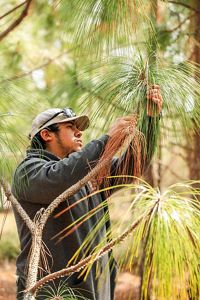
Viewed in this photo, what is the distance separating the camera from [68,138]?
177 centimetres

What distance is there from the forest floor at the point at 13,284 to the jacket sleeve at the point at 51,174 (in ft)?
6.86

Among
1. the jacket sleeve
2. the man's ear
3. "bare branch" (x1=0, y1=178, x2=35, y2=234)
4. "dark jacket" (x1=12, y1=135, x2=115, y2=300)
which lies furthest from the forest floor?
"bare branch" (x1=0, y1=178, x2=35, y2=234)

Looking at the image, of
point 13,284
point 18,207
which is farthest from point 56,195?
point 13,284

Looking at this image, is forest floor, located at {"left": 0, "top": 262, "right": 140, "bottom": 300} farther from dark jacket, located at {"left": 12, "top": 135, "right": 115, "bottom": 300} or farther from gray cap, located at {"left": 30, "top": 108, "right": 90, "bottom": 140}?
gray cap, located at {"left": 30, "top": 108, "right": 90, "bottom": 140}

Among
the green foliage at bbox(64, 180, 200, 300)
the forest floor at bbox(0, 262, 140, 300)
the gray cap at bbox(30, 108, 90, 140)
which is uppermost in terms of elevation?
the gray cap at bbox(30, 108, 90, 140)

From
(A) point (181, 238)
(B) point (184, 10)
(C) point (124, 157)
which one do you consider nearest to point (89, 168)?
(C) point (124, 157)

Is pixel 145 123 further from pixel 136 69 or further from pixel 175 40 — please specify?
pixel 175 40

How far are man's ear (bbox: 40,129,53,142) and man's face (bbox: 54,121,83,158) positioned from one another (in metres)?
0.02

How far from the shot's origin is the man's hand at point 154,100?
1.33 metres

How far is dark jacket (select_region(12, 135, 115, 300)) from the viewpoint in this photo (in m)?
1.47

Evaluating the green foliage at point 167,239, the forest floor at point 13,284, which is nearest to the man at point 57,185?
the green foliage at point 167,239

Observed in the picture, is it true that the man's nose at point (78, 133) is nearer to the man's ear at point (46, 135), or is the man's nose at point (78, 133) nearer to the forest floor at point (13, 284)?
the man's ear at point (46, 135)

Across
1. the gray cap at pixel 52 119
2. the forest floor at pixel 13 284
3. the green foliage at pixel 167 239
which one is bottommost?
the green foliage at pixel 167 239

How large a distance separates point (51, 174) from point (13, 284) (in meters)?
3.22
